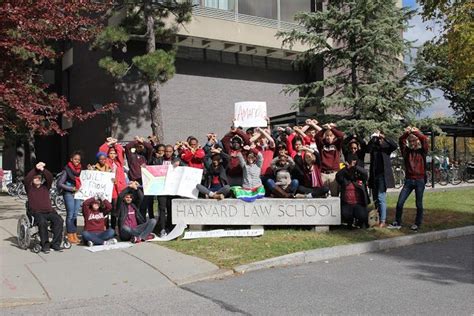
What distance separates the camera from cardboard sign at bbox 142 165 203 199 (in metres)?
9.79

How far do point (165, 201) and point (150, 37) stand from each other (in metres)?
10.5

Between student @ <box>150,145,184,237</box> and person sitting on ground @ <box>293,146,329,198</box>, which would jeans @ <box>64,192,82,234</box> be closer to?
student @ <box>150,145,184,237</box>

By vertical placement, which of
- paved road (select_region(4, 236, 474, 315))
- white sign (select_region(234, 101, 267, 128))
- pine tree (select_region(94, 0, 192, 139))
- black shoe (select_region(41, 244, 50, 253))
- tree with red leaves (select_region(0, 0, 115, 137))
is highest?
pine tree (select_region(94, 0, 192, 139))

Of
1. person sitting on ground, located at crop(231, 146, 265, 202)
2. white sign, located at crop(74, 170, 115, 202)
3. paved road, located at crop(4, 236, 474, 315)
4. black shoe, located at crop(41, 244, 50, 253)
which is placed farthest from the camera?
person sitting on ground, located at crop(231, 146, 265, 202)

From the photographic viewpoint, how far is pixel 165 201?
392 inches

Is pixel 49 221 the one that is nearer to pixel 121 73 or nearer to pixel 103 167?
pixel 103 167

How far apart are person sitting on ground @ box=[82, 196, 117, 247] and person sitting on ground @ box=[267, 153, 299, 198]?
3.11 meters

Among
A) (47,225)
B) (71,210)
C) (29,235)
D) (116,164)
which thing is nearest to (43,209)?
(47,225)

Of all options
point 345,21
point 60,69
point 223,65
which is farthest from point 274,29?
point 60,69

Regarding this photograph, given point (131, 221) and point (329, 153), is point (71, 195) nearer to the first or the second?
point (131, 221)

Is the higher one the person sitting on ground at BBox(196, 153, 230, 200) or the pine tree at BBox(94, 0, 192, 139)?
the pine tree at BBox(94, 0, 192, 139)

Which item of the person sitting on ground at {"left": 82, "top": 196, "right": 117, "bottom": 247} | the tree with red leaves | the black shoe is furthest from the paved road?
the tree with red leaves

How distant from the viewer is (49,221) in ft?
29.0

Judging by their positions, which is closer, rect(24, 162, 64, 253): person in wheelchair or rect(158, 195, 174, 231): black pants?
rect(24, 162, 64, 253): person in wheelchair
